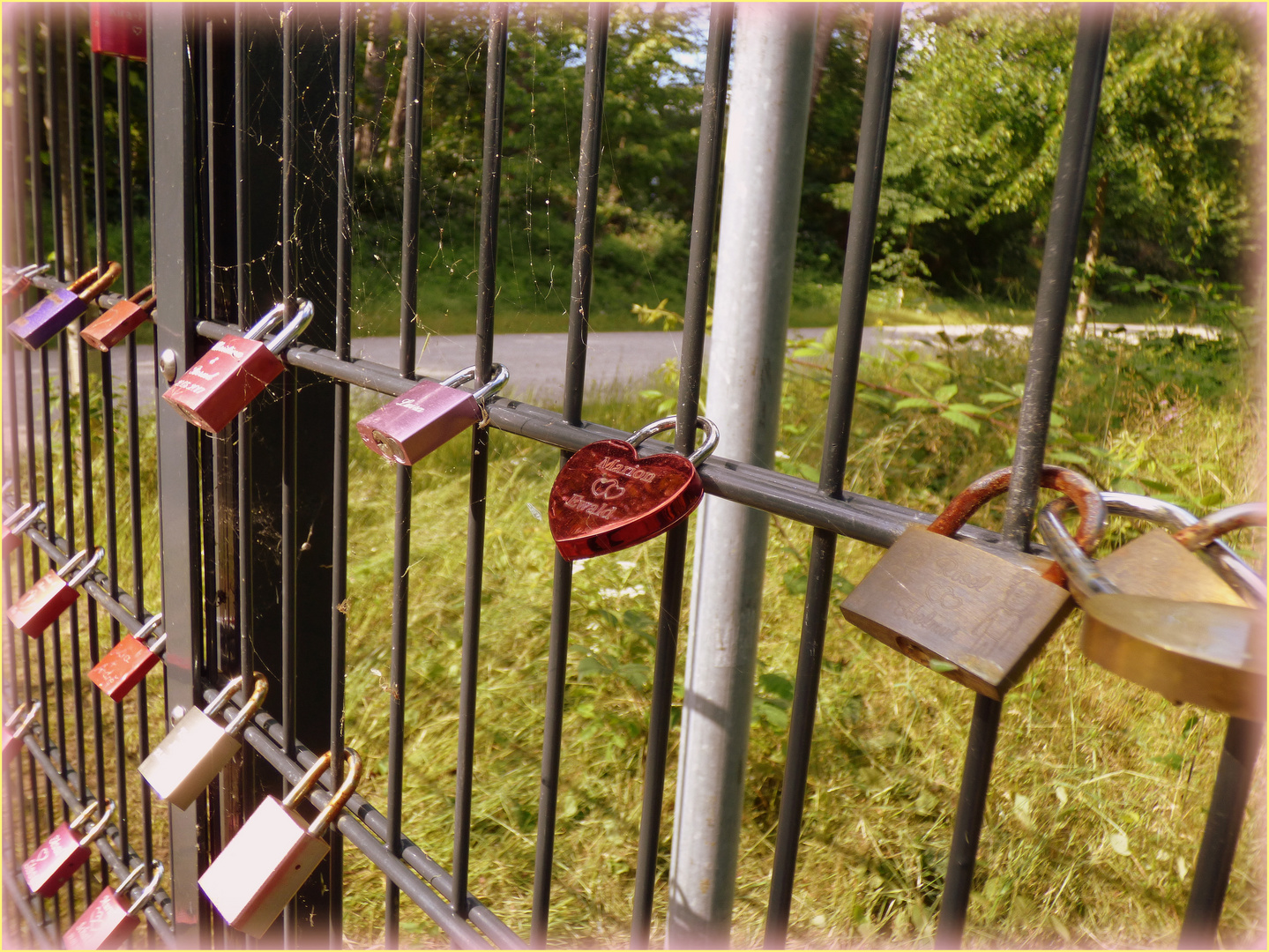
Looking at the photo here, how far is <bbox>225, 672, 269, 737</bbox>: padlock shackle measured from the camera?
1.54m

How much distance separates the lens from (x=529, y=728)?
2.81 meters

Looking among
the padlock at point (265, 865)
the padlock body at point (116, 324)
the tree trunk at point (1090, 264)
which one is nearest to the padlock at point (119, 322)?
the padlock body at point (116, 324)

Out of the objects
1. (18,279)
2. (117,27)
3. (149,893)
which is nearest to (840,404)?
(117,27)

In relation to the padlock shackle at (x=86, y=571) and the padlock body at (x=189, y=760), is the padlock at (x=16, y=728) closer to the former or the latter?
the padlock shackle at (x=86, y=571)

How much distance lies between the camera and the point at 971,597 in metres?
0.60

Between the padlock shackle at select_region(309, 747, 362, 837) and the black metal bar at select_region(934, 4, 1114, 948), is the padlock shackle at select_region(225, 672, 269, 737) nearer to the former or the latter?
the padlock shackle at select_region(309, 747, 362, 837)

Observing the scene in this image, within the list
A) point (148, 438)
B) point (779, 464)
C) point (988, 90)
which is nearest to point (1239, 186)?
point (988, 90)

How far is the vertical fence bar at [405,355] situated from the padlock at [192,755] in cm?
38

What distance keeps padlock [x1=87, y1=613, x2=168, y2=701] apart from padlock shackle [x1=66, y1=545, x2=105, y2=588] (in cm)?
39

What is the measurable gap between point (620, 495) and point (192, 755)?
102 centimetres

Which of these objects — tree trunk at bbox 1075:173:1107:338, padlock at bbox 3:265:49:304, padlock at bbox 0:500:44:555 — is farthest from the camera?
tree trunk at bbox 1075:173:1107:338

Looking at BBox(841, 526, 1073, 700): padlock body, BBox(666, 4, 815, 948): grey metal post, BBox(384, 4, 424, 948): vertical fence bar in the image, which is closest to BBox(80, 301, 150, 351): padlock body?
BBox(384, 4, 424, 948): vertical fence bar

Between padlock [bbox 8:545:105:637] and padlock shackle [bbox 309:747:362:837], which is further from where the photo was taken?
padlock [bbox 8:545:105:637]

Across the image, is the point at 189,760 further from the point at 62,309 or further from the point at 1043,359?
the point at 1043,359
